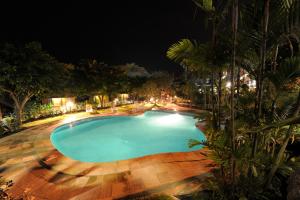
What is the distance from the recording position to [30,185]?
377 cm

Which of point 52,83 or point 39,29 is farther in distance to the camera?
point 39,29

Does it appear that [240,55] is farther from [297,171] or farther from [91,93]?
[91,93]

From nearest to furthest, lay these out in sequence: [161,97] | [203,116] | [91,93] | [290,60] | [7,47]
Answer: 1. [290,60]
2. [203,116]
3. [7,47]
4. [91,93]
5. [161,97]

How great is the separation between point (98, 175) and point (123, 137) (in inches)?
259

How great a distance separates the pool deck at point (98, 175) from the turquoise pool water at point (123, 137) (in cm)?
258

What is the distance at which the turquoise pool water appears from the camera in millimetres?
8086

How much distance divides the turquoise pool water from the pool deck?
2.58 metres

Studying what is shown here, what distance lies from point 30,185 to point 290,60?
19.2ft

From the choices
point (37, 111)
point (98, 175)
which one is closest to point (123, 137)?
point (98, 175)

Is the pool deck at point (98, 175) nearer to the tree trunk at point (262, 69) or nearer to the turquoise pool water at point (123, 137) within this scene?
the tree trunk at point (262, 69)

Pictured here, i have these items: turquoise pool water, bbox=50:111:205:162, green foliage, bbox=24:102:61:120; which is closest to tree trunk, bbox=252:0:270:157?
turquoise pool water, bbox=50:111:205:162

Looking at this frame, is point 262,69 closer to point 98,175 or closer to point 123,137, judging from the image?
point 98,175

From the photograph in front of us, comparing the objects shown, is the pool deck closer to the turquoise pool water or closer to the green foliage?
the turquoise pool water

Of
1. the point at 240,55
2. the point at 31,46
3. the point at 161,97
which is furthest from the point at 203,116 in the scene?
the point at 161,97
